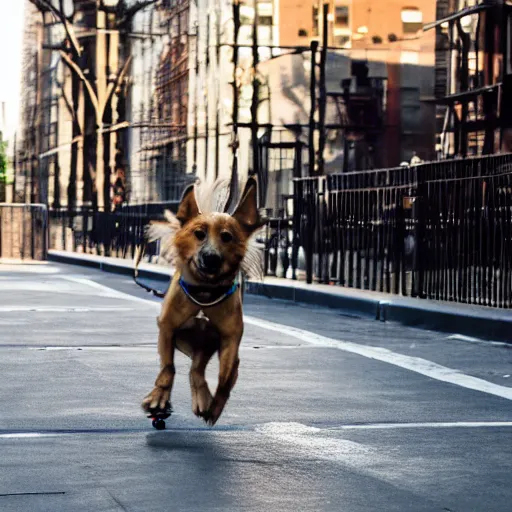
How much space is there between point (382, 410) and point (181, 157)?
34950mm

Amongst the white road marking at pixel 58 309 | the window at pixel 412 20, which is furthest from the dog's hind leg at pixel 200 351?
the window at pixel 412 20

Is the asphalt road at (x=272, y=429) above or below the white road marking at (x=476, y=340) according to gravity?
above

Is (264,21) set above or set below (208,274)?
above

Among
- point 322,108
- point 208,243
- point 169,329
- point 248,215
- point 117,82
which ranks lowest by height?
point 169,329

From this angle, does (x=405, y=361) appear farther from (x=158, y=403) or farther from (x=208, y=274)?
(x=208, y=274)

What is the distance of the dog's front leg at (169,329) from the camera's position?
322 inches

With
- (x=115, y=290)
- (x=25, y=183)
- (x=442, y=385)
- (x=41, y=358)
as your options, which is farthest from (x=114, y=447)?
(x=25, y=183)

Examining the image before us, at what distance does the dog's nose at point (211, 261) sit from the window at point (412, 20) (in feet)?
133

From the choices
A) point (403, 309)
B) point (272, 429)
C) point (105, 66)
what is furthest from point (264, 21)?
point (272, 429)

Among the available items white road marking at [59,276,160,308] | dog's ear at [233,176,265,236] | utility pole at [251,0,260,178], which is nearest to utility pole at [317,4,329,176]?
utility pole at [251,0,260,178]

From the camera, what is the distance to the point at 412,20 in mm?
48062

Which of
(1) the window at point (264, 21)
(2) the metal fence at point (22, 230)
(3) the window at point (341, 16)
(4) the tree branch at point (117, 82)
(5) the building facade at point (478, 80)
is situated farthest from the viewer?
(3) the window at point (341, 16)

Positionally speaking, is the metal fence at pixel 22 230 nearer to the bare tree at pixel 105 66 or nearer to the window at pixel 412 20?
the bare tree at pixel 105 66

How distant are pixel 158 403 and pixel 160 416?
107 mm
